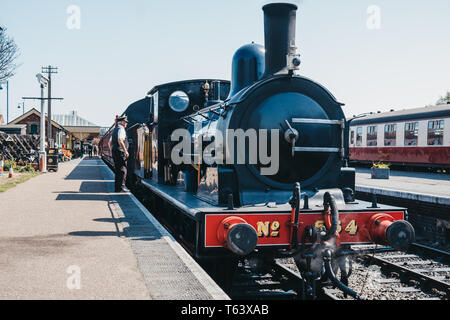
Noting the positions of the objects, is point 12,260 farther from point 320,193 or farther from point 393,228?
point 393,228

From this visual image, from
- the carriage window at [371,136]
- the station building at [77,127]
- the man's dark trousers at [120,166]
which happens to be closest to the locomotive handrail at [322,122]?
the man's dark trousers at [120,166]

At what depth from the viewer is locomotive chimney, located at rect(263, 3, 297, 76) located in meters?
5.41

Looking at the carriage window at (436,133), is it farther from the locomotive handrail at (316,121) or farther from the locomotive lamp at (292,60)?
the locomotive lamp at (292,60)

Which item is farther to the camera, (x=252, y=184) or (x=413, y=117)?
(x=413, y=117)

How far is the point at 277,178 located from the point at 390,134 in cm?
1768

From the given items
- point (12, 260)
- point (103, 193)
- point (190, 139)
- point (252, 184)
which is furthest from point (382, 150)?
point (12, 260)

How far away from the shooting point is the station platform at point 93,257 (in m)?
3.82

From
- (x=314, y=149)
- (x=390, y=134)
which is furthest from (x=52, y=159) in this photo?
(x=314, y=149)

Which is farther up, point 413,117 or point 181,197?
point 413,117

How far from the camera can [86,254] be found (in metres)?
5.08

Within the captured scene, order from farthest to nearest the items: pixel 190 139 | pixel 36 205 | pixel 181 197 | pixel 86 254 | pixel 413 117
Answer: pixel 413 117 → pixel 36 205 → pixel 190 139 → pixel 181 197 → pixel 86 254

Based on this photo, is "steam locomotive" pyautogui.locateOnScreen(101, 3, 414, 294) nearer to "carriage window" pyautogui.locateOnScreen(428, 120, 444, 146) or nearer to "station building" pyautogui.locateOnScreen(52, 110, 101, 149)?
"carriage window" pyautogui.locateOnScreen(428, 120, 444, 146)

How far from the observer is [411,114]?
20125 mm
